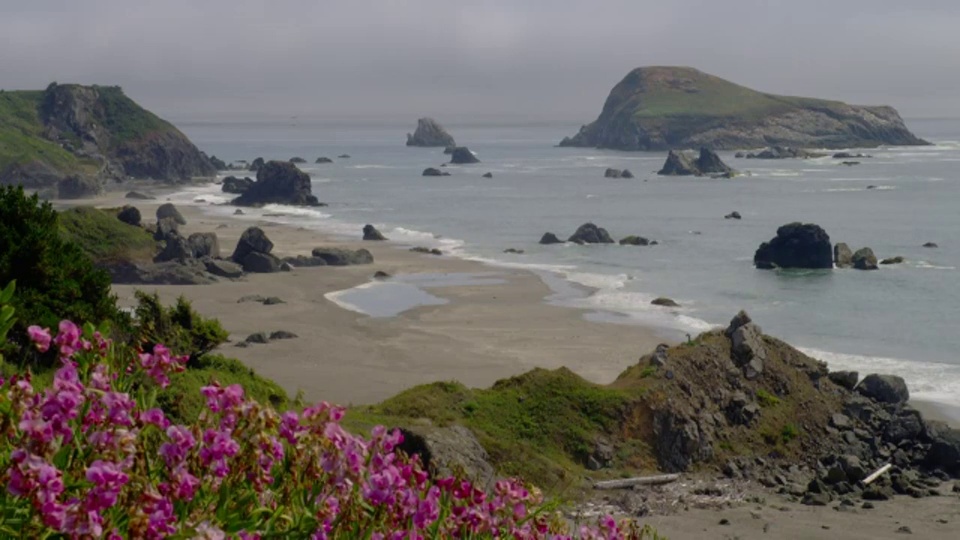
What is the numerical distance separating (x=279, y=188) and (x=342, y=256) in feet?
139

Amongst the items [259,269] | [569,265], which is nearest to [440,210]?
[569,265]

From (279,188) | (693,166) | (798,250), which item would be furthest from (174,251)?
(693,166)

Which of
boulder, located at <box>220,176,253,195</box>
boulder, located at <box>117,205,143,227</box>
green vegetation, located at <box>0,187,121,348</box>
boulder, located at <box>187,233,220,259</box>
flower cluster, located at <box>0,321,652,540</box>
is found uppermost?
flower cluster, located at <box>0,321,652,540</box>

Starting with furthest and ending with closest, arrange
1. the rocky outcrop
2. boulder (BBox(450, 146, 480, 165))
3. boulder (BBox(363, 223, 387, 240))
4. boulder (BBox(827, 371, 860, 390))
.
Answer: boulder (BBox(450, 146, 480, 165)) → the rocky outcrop → boulder (BBox(363, 223, 387, 240)) → boulder (BBox(827, 371, 860, 390))

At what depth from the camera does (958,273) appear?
58.6 m

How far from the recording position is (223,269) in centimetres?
5053

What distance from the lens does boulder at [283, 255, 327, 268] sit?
54500 mm

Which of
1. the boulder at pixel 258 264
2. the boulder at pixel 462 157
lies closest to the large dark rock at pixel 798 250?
the boulder at pixel 258 264

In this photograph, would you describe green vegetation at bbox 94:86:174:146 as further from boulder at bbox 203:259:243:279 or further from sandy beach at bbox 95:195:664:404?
sandy beach at bbox 95:195:664:404

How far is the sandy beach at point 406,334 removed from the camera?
30672mm

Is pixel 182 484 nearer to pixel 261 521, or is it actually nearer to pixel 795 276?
pixel 261 521

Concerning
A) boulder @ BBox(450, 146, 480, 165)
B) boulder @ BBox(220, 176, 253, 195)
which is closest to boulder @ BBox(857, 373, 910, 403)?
boulder @ BBox(220, 176, 253, 195)

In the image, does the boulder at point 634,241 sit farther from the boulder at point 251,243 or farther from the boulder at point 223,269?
the boulder at point 223,269

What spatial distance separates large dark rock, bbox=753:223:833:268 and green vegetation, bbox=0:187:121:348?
44676 millimetres
